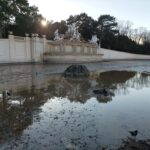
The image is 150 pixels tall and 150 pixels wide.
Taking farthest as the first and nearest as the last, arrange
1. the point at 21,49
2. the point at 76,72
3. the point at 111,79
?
the point at 21,49, the point at 76,72, the point at 111,79

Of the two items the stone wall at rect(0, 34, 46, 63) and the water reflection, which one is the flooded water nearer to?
the water reflection

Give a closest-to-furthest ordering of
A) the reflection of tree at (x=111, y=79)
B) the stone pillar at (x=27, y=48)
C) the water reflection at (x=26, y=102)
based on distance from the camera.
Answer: the water reflection at (x=26, y=102), the reflection of tree at (x=111, y=79), the stone pillar at (x=27, y=48)

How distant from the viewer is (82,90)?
504 inches

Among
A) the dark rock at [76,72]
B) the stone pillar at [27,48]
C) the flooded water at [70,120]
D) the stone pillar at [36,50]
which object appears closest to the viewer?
the flooded water at [70,120]

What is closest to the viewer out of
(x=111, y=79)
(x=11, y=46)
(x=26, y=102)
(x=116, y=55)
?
(x=26, y=102)

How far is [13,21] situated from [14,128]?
3277 cm

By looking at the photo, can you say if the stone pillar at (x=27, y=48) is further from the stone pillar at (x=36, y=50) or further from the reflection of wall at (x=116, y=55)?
the reflection of wall at (x=116, y=55)

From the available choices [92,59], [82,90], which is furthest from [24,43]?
[82,90]

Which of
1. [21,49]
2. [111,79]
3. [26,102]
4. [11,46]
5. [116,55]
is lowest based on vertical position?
[116,55]

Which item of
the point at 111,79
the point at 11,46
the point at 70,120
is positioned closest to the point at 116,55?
the point at 11,46

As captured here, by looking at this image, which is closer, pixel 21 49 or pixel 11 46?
pixel 11 46

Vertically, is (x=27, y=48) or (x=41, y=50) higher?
(x=27, y=48)

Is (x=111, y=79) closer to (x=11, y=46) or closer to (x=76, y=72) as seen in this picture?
(x=76, y=72)

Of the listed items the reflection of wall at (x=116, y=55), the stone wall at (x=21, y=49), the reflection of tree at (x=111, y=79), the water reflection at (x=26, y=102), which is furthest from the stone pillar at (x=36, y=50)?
the water reflection at (x=26, y=102)
